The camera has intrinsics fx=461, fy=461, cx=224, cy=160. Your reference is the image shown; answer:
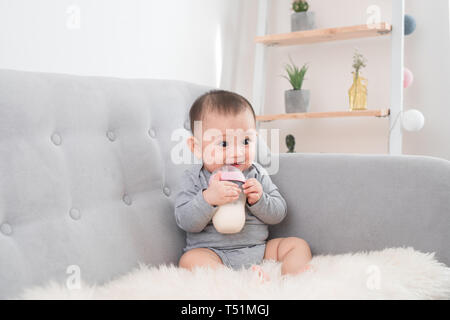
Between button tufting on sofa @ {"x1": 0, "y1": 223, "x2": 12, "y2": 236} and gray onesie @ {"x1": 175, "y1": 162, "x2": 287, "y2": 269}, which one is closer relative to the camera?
button tufting on sofa @ {"x1": 0, "y1": 223, "x2": 12, "y2": 236}

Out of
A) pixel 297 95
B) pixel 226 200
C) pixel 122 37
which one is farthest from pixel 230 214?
pixel 297 95

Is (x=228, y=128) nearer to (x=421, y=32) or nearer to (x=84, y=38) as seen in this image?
(x=84, y=38)

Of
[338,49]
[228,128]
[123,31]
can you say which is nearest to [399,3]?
[338,49]

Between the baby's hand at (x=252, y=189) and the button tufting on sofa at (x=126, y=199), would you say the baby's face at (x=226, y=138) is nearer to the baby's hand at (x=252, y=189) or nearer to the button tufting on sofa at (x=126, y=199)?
the baby's hand at (x=252, y=189)

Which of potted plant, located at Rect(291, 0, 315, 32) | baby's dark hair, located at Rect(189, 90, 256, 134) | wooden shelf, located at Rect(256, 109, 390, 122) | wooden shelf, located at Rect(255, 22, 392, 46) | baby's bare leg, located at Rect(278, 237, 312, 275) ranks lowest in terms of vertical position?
baby's bare leg, located at Rect(278, 237, 312, 275)

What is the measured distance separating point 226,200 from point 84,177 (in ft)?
1.03

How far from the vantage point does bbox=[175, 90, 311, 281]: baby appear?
3.49 ft

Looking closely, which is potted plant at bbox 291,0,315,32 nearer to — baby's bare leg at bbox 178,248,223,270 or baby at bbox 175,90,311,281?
baby at bbox 175,90,311,281

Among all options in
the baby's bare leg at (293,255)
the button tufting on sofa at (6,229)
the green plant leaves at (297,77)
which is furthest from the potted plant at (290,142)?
the button tufting on sofa at (6,229)

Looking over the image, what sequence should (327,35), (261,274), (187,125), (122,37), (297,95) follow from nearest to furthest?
(261,274), (187,125), (122,37), (327,35), (297,95)

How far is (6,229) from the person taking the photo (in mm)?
840

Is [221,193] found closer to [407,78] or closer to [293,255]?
[293,255]

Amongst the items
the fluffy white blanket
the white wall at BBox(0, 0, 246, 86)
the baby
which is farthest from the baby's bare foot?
the white wall at BBox(0, 0, 246, 86)

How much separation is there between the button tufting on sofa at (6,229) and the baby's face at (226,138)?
476mm
